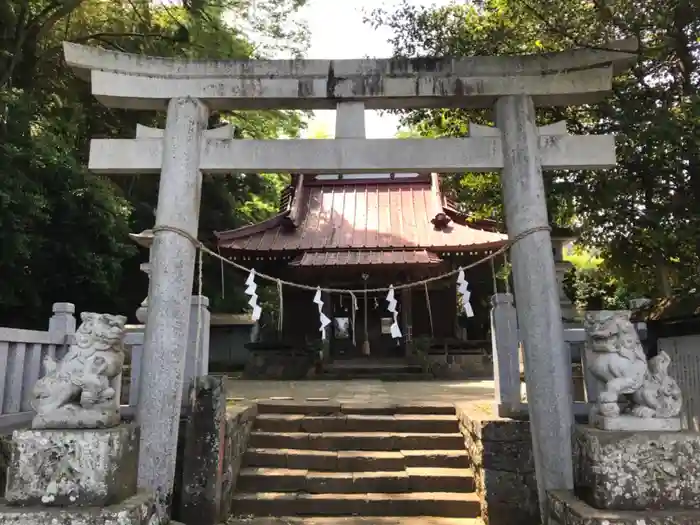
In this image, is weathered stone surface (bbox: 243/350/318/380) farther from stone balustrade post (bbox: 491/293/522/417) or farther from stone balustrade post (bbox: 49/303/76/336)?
stone balustrade post (bbox: 49/303/76/336)

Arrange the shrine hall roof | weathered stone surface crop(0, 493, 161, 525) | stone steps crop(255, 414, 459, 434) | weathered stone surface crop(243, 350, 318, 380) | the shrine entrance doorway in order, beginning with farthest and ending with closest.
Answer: the shrine entrance doorway < weathered stone surface crop(243, 350, 318, 380) < the shrine hall roof < stone steps crop(255, 414, 459, 434) < weathered stone surface crop(0, 493, 161, 525)

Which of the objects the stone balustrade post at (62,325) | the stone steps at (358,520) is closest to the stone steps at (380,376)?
the stone steps at (358,520)

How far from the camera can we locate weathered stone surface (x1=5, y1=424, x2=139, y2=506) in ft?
11.1

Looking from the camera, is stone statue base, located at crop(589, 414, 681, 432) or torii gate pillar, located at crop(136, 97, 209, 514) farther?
torii gate pillar, located at crop(136, 97, 209, 514)

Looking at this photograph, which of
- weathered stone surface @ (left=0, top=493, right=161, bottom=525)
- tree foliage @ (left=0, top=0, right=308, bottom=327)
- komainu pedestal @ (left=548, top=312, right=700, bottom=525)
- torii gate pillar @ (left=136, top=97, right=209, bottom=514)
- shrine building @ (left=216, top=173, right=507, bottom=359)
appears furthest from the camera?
shrine building @ (left=216, top=173, right=507, bottom=359)

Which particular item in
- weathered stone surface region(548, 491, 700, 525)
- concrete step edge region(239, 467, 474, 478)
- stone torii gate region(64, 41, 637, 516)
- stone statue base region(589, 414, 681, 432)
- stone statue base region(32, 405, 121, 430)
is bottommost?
concrete step edge region(239, 467, 474, 478)

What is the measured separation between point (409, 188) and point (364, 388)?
341 inches

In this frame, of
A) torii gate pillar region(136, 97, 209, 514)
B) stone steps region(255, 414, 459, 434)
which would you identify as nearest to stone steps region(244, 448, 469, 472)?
stone steps region(255, 414, 459, 434)

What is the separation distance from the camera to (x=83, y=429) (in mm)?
3621

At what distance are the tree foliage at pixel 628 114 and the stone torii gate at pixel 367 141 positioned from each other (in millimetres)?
876

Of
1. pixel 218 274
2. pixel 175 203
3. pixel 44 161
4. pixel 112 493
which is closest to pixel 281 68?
pixel 175 203

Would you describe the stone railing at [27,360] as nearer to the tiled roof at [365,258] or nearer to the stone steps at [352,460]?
the stone steps at [352,460]

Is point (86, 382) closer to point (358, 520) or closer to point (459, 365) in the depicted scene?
point (358, 520)

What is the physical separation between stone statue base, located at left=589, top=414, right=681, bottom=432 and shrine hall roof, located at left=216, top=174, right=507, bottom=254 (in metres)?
10.2
